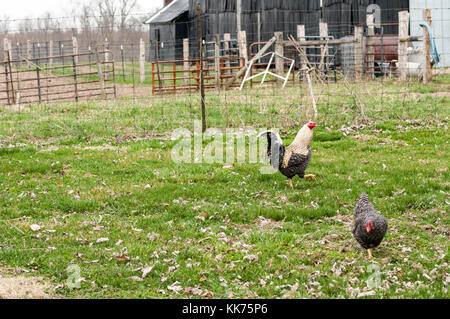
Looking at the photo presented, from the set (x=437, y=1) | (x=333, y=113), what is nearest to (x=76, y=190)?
(x=333, y=113)

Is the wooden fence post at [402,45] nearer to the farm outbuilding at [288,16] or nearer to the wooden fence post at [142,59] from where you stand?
the farm outbuilding at [288,16]

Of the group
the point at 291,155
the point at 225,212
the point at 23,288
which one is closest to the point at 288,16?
the point at 291,155

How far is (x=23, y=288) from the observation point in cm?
524

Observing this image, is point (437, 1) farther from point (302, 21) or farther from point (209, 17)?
point (209, 17)

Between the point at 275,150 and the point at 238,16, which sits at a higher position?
the point at 238,16

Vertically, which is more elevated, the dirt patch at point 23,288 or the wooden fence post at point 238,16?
the wooden fence post at point 238,16

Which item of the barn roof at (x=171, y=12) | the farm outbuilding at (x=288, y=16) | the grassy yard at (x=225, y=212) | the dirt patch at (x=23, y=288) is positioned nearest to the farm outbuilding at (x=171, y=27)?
the barn roof at (x=171, y=12)

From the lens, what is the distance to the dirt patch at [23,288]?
510 centimetres

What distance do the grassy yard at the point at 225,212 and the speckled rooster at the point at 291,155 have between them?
310 millimetres

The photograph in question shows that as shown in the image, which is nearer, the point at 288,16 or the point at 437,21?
the point at 437,21

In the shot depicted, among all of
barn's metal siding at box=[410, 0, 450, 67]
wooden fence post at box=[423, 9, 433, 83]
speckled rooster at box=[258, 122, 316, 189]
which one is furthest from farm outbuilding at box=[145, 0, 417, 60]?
speckled rooster at box=[258, 122, 316, 189]

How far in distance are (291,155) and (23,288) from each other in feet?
15.2

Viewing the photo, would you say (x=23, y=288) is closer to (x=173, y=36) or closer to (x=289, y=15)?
(x=289, y=15)

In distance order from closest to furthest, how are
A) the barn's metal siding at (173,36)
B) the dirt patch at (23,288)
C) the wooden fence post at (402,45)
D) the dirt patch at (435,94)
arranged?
the dirt patch at (23,288) → the dirt patch at (435,94) → the wooden fence post at (402,45) → the barn's metal siding at (173,36)
